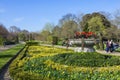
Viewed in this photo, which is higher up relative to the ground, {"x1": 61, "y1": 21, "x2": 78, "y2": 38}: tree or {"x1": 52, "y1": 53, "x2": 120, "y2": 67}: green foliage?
{"x1": 61, "y1": 21, "x2": 78, "y2": 38}: tree

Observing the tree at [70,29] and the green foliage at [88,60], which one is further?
the tree at [70,29]

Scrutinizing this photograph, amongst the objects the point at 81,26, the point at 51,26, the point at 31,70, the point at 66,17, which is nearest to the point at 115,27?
the point at 81,26

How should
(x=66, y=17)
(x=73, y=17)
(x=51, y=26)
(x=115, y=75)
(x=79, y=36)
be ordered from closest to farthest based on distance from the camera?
(x=115, y=75) → (x=79, y=36) → (x=73, y=17) → (x=66, y=17) → (x=51, y=26)

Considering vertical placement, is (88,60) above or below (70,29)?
below

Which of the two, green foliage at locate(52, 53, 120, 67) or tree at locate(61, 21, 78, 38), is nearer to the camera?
green foliage at locate(52, 53, 120, 67)

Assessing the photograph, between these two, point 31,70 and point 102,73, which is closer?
point 102,73

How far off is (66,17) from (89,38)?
69.3 meters

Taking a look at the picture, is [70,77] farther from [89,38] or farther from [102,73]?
[89,38]

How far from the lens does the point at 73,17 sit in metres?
83.2

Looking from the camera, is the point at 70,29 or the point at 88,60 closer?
the point at 88,60

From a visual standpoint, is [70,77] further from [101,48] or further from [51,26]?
[51,26]

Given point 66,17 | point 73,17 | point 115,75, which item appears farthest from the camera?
point 66,17

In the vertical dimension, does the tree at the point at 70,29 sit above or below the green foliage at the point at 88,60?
above

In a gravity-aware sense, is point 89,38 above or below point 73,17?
below
